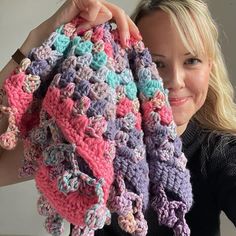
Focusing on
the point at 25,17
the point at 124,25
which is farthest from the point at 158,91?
the point at 25,17

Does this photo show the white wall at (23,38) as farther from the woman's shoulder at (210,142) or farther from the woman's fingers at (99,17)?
the woman's fingers at (99,17)

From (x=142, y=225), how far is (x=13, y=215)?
65 cm

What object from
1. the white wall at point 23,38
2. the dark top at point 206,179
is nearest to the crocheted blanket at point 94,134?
the dark top at point 206,179

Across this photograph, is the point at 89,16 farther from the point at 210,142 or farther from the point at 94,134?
the point at 210,142

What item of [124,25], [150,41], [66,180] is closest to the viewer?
[66,180]

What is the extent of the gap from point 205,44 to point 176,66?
0.10 meters

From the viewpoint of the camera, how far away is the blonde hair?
0.85 metres

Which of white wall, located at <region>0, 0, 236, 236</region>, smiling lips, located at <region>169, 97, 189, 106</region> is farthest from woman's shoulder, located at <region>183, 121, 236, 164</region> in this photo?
white wall, located at <region>0, 0, 236, 236</region>

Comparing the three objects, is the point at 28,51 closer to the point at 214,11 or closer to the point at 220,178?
the point at 220,178

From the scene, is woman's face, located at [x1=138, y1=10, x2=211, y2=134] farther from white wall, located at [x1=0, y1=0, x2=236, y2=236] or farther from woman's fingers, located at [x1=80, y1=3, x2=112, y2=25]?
white wall, located at [x1=0, y1=0, x2=236, y2=236]

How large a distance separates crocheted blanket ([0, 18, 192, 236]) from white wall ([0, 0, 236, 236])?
20.4 inches

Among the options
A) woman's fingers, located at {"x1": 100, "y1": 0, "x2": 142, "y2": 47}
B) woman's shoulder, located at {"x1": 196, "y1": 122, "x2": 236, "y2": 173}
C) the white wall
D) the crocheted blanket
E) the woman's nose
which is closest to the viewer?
the crocheted blanket

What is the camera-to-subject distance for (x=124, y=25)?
2.17 ft

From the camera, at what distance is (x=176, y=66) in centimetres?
82
